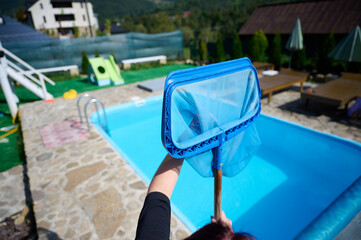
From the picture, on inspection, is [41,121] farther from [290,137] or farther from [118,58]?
[118,58]

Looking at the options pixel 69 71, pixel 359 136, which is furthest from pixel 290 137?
pixel 69 71

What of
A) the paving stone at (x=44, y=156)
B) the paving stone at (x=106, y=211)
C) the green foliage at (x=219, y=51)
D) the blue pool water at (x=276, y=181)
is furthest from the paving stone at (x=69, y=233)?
the green foliage at (x=219, y=51)

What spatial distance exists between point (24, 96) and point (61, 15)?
45.2 meters

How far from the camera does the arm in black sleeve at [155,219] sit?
82 cm

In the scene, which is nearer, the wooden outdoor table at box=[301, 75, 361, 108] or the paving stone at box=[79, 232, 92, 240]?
the paving stone at box=[79, 232, 92, 240]

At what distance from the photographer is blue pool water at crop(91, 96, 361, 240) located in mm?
4199

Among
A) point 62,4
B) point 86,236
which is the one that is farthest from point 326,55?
point 62,4

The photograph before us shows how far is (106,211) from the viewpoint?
11.0ft

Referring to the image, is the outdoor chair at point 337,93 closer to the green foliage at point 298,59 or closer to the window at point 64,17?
the green foliage at point 298,59

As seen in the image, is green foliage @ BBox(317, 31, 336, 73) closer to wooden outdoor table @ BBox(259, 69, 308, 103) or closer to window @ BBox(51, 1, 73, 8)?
wooden outdoor table @ BBox(259, 69, 308, 103)

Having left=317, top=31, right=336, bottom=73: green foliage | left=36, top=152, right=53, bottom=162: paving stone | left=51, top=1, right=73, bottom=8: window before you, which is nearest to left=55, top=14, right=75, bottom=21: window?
left=51, top=1, right=73, bottom=8: window

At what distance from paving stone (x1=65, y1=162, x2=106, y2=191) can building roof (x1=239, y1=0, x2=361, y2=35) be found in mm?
13744

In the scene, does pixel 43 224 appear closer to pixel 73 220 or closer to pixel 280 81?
pixel 73 220

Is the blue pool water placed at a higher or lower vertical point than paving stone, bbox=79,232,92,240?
lower
